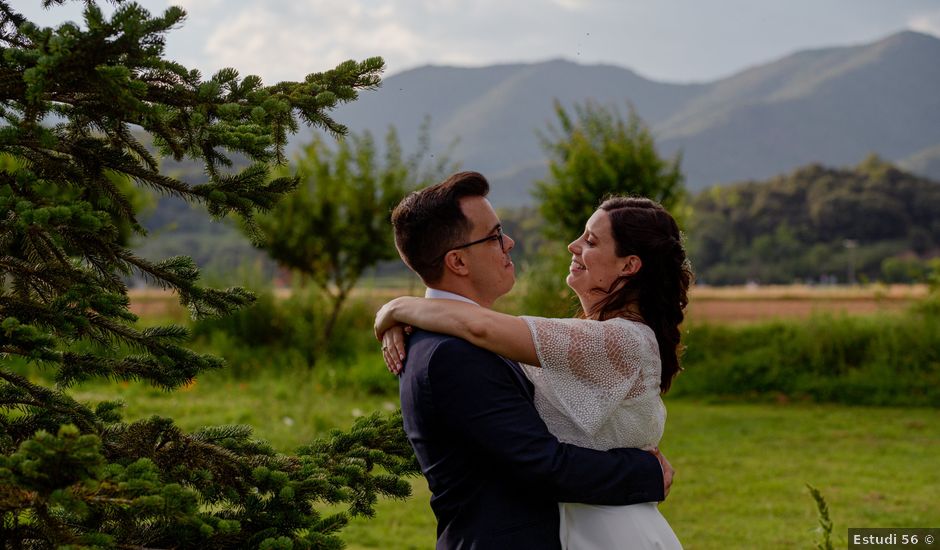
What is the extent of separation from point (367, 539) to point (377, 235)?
37.1ft

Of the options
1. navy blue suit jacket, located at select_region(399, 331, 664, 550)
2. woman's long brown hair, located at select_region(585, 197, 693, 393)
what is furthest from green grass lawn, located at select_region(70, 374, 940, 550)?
navy blue suit jacket, located at select_region(399, 331, 664, 550)

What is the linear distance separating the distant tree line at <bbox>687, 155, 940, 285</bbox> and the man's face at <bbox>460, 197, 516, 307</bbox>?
70.0 m

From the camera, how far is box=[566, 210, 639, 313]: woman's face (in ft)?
9.96

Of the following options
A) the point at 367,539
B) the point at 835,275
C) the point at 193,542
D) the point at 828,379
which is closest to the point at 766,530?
the point at 367,539

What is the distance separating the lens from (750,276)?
7369cm

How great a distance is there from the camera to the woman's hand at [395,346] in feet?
9.48

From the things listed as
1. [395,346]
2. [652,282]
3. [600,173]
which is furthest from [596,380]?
[600,173]

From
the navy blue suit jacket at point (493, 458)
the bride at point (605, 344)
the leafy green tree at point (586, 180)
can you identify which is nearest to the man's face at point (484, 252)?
the bride at point (605, 344)

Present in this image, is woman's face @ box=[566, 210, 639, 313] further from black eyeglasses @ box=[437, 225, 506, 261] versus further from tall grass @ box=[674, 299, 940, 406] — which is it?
tall grass @ box=[674, 299, 940, 406]

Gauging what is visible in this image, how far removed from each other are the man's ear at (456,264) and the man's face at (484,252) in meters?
0.01

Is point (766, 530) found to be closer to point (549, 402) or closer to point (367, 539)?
point (367, 539)

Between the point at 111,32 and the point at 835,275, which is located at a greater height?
the point at 111,32

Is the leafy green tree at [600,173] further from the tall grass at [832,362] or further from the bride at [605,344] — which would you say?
the bride at [605,344]

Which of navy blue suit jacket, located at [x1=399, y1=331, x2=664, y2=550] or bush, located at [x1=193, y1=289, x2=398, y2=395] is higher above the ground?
navy blue suit jacket, located at [x1=399, y1=331, x2=664, y2=550]
